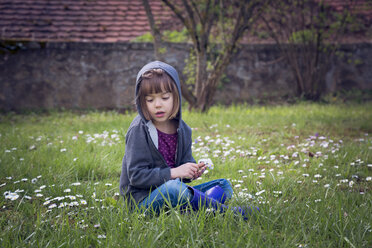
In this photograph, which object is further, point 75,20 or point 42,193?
point 75,20

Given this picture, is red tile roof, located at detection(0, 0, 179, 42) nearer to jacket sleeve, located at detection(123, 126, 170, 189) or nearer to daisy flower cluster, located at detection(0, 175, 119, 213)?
daisy flower cluster, located at detection(0, 175, 119, 213)

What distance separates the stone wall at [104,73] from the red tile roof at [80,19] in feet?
1.82

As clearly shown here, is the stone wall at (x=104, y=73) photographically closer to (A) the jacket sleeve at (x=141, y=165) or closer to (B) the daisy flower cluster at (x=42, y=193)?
(B) the daisy flower cluster at (x=42, y=193)

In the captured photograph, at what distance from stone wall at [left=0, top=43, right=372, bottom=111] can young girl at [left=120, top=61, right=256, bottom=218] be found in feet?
20.1

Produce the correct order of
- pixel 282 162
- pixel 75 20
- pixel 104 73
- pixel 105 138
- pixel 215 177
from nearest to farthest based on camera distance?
pixel 215 177
pixel 282 162
pixel 105 138
pixel 104 73
pixel 75 20

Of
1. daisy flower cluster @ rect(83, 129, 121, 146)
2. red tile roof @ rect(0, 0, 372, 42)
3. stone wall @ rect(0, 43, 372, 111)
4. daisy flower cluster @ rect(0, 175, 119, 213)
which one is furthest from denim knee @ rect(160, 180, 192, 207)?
red tile roof @ rect(0, 0, 372, 42)

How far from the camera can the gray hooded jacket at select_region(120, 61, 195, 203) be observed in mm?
2197

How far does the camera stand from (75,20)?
9336 millimetres

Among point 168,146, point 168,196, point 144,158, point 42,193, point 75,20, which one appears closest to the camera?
point 168,196

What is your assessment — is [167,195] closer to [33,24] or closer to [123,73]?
[123,73]

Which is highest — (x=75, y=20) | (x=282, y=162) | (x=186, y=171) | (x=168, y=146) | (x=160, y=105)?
(x=75, y=20)

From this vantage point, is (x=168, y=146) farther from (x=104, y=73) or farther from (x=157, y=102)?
(x=104, y=73)

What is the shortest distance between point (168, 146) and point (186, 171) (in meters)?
0.26

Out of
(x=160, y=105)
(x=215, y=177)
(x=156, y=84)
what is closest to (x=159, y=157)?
(x=160, y=105)
